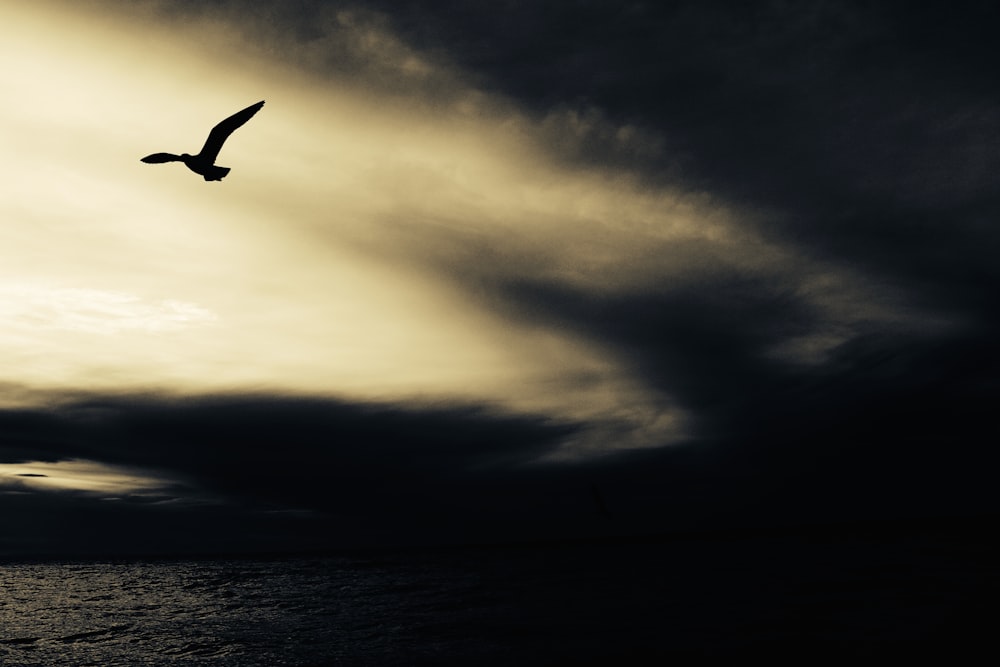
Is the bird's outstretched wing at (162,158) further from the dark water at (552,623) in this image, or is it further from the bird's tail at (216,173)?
the dark water at (552,623)

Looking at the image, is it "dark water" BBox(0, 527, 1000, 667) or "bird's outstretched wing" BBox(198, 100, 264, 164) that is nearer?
"bird's outstretched wing" BBox(198, 100, 264, 164)

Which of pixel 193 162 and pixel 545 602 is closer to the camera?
pixel 193 162

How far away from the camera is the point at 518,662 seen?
17.2 m

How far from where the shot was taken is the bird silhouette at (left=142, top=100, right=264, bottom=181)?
12492 millimetres

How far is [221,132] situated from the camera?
13289 mm

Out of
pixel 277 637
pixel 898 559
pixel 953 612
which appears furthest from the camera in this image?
pixel 898 559

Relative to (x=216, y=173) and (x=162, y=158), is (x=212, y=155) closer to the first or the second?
(x=216, y=173)

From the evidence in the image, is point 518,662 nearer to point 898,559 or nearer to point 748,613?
point 748,613

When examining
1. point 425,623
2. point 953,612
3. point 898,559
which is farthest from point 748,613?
point 898,559

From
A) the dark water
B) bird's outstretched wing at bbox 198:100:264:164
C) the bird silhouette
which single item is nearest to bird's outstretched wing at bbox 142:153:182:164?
the bird silhouette

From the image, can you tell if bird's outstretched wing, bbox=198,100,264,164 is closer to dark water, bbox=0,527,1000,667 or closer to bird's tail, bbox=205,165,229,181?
bird's tail, bbox=205,165,229,181

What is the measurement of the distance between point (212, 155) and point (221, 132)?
1.96 feet

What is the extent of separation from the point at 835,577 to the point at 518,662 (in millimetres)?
24415

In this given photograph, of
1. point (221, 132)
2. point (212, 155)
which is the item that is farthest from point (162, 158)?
point (221, 132)
